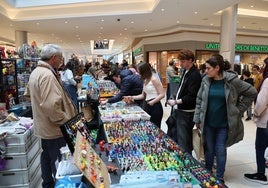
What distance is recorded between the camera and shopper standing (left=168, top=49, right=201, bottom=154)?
2.92 meters

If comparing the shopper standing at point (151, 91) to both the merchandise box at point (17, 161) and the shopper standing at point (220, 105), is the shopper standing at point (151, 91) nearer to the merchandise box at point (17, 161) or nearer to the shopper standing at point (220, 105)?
the shopper standing at point (220, 105)

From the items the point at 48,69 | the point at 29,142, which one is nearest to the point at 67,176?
the point at 48,69


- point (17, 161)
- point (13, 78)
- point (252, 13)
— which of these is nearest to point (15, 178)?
point (17, 161)

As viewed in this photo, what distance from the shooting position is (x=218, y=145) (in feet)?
9.04

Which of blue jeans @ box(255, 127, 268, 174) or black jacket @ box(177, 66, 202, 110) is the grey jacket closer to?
black jacket @ box(177, 66, 202, 110)

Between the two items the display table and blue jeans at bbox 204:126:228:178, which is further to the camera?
blue jeans at bbox 204:126:228:178

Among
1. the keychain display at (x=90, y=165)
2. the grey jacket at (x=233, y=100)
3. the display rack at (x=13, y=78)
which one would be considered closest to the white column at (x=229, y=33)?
the grey jacket at (x=233, y=100)

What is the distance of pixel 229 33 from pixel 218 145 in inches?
284

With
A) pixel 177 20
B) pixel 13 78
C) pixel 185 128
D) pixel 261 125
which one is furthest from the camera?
pixel 177 20

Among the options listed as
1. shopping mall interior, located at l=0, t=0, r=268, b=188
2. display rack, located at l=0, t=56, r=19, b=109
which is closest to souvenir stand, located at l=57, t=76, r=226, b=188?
shopping mall interior, located at l=0, t=0, r=268, b=188

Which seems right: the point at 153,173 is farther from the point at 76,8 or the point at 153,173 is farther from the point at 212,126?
the point at 76,8

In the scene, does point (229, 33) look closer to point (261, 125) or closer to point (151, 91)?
point (151, 91)

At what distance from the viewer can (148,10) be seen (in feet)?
32.6

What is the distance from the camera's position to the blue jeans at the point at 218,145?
2725 millimetres
